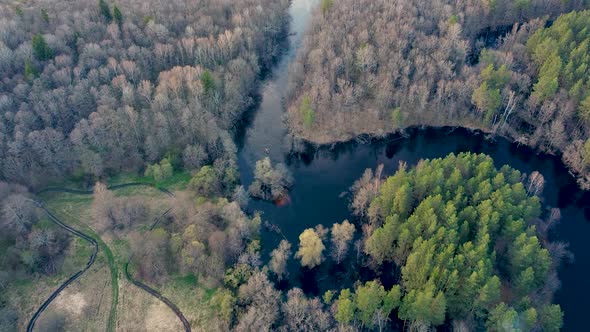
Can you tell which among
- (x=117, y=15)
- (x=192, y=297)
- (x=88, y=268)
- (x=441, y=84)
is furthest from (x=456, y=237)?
(x=117, y=15)

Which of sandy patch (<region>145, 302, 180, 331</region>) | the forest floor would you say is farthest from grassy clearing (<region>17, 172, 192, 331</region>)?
sandy patch (<region>145, 302, 180, 331</region>)

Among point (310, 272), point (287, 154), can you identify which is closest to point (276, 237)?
point (310, 272)

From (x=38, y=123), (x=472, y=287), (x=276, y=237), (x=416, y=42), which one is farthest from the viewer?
(x=416, y=42)

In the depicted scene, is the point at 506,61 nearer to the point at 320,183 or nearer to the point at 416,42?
the point at 416,42

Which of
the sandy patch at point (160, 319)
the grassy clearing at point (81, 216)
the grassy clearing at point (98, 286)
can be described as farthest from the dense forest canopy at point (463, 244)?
the grassy clearing at point (81, 216)

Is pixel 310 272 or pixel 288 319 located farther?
pixel 310 272
